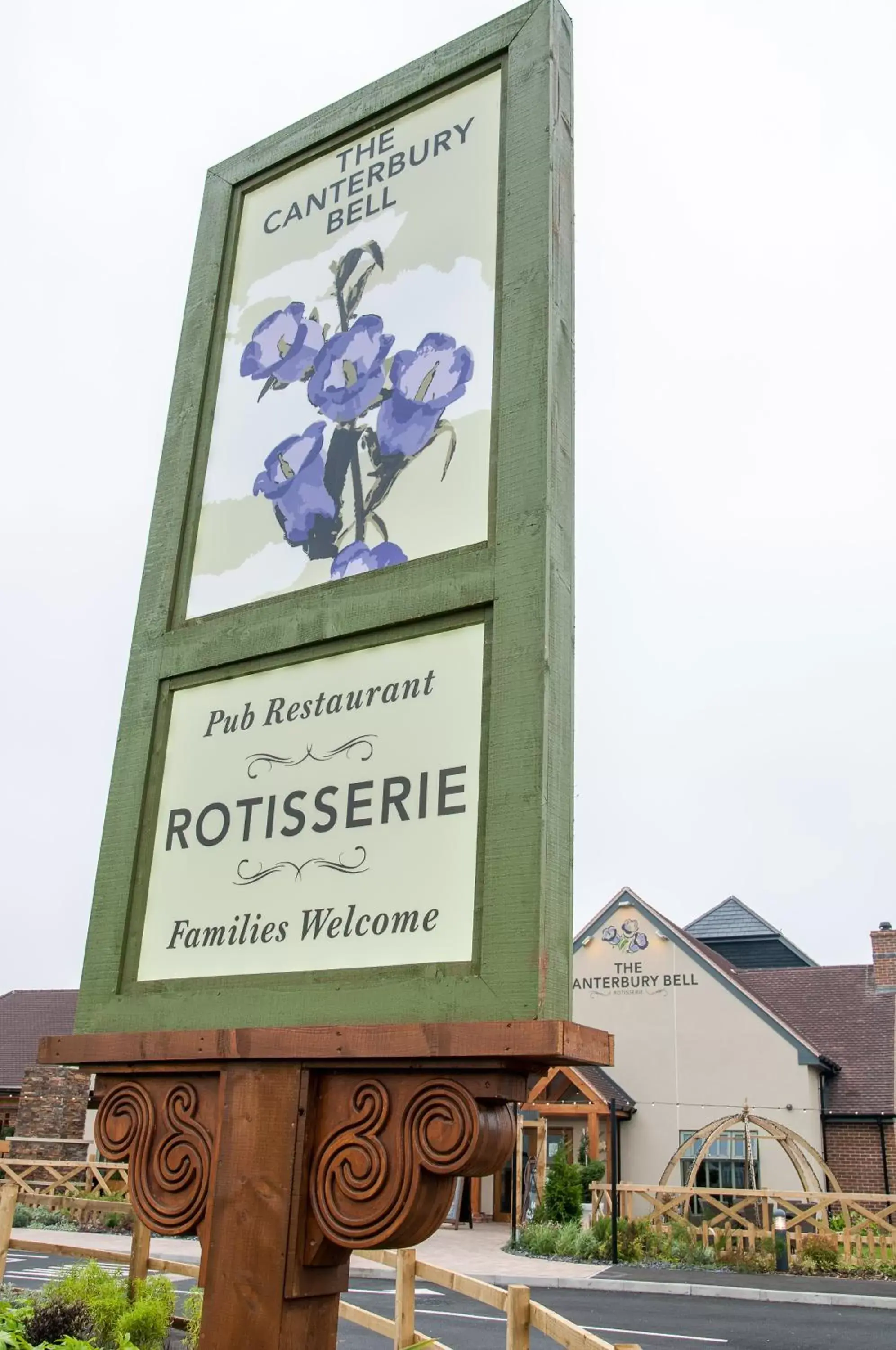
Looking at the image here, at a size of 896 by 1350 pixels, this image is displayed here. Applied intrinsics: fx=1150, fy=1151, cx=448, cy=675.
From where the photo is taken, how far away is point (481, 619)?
308cm

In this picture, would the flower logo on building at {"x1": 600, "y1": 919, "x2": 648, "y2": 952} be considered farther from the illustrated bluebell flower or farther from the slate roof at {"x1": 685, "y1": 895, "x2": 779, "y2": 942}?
the illustrated bluebell flower

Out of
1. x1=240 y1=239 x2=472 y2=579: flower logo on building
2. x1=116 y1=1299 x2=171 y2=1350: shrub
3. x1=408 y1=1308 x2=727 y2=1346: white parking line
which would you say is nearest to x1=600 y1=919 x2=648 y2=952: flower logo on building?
x1=408 y1=1308 x2=727 y2=1346: white parking line

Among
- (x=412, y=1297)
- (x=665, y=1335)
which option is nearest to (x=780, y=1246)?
(x=665, y=1335)

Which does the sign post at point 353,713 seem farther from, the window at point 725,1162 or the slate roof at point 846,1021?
the slate roof at point 846,1021

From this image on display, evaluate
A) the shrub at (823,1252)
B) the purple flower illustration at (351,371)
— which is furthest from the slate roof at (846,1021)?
the purple flower illustration at (351,371)

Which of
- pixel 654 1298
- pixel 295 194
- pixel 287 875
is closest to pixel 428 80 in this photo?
pixel 295 194

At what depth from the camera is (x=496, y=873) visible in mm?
2725

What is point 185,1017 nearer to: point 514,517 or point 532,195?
point 514,517

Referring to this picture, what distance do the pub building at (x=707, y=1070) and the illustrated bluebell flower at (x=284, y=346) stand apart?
22.0 metres

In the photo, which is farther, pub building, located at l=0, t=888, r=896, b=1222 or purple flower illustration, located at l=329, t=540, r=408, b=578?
pub building, located at l=0, t=888, r=896, b=1222

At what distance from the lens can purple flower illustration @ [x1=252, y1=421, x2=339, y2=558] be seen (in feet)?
11.5

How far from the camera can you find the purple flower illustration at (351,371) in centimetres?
357

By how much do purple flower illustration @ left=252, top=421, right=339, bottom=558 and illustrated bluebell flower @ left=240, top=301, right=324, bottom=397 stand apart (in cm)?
28

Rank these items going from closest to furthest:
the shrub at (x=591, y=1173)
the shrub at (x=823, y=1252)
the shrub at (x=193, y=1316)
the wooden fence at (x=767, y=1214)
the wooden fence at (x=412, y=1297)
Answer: the wooden fence at (x=412, y=1297), the shrub at (x=193, y=1316), the shrub at (x=823, y=1252), the wooden fence at (x=767, y=1214), the shrub at (x=591, y=1173)
